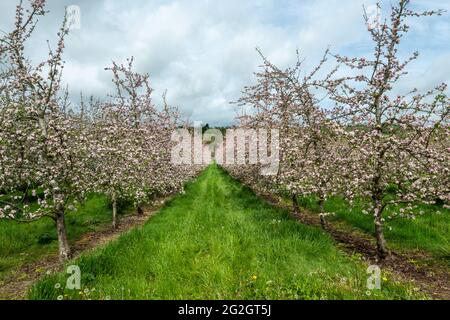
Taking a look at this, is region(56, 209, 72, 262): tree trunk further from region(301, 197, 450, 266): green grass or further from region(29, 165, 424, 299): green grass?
region(301, 197, 450, 266): green grass

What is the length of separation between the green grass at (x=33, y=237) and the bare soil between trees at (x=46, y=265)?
0.36 m

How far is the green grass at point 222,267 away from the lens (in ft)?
22.8

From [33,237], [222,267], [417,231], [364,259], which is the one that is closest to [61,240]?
[33,237]

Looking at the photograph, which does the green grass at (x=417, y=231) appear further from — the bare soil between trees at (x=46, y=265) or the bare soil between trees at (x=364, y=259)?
the bare soil between trees at (x=46, y=265)

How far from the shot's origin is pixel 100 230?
14.6 metres

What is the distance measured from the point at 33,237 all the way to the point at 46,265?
10.1 ft

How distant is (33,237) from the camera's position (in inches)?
511

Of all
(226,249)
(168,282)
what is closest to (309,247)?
(226,249)

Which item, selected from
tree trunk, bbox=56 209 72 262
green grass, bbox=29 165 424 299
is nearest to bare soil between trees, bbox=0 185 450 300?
tree trunk, bbox=56 209 72 262

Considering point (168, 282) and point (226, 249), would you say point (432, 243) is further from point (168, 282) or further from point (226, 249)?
point (168, 282)

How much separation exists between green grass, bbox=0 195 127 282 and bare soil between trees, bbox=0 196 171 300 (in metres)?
0.36

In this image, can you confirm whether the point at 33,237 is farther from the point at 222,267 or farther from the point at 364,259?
the point at 364,259

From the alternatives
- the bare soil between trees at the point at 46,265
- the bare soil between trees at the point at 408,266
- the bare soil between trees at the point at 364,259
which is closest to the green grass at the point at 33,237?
the bare soil between trees at the point at 46,265
